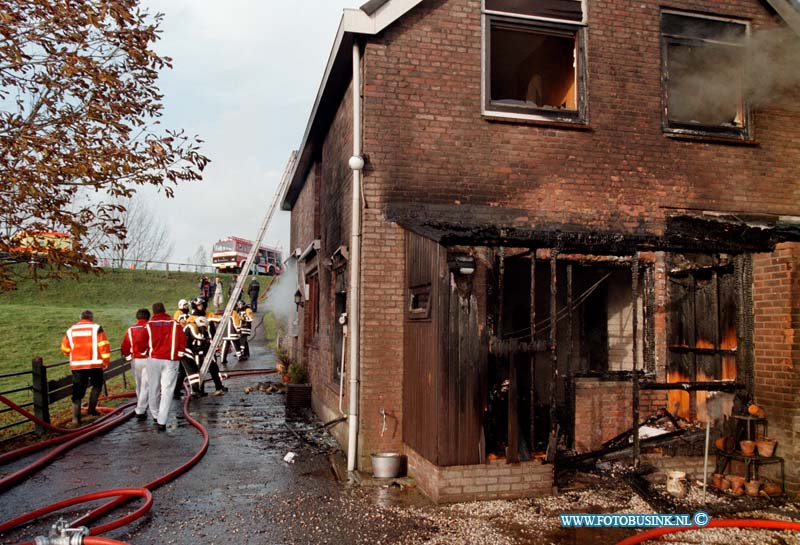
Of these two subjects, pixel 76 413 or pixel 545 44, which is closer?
pixel 545 44

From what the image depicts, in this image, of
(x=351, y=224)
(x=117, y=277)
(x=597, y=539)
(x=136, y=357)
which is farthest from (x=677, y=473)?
(x=117, y=277)

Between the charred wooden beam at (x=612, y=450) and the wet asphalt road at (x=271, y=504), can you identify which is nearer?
the wet asphalt road at (x=271, y=504)

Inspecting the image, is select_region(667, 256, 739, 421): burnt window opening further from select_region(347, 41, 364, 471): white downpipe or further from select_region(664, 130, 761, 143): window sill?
select_region(347, 41, 364, 471): white downpipe

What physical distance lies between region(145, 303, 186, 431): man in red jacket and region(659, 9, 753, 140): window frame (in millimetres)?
8135

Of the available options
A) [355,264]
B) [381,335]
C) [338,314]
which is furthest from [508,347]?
[338,314]

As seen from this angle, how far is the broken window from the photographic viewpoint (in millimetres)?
8367

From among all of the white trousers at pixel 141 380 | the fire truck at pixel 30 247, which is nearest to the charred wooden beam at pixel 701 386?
the fire truck at pixel 30 247

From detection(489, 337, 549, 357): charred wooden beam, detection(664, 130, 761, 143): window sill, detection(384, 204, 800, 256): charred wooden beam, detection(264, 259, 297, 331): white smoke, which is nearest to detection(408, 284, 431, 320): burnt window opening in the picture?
detection(384, 204, 800, 256): charred wooden beam

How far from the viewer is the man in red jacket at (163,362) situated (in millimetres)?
9758

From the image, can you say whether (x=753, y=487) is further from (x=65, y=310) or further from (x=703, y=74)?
(x=65, y=310)

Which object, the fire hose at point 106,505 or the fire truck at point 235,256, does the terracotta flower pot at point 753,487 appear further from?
the fire truck at point 235,256

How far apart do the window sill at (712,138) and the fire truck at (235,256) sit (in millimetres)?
33421

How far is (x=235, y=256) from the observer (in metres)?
39.8

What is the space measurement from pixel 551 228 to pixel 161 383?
667 cm
